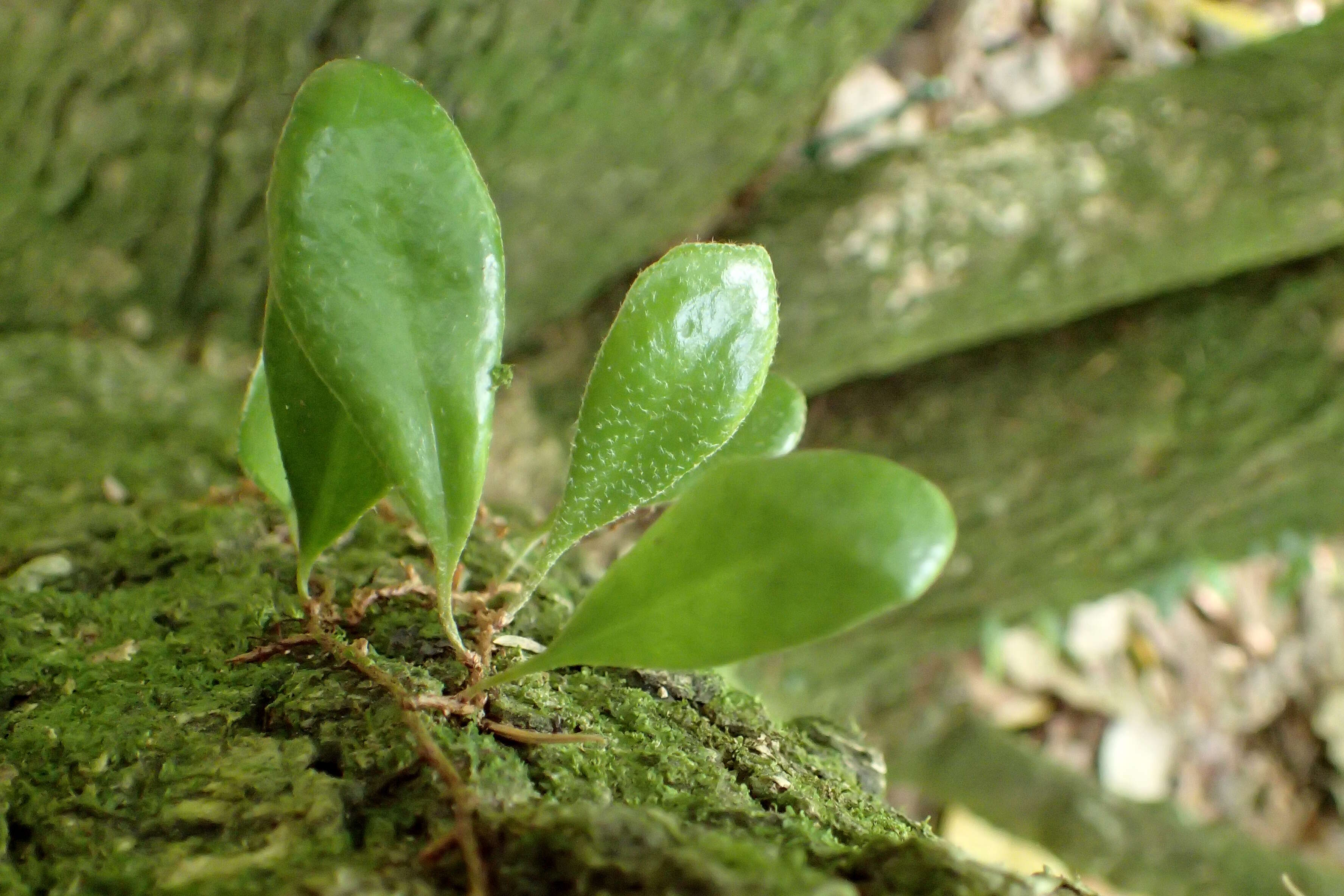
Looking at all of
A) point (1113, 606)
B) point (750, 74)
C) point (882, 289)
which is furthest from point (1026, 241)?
point (1113, 606)

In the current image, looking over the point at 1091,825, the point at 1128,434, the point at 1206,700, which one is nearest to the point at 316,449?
the point at 1128,434

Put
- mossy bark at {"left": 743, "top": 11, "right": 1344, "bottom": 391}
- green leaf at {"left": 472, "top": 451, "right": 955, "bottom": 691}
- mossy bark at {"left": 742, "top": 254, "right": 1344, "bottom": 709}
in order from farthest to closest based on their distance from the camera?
mossy bark at {"left": 742, "top": 254, "right": 1344, "bottom": 709} < mossy bark at {"left": 743, "top": 11, "right": 1344, "bottom": 391} < green leaf at {"left": 472, "top": 451, "right": 955, "bottom": 691}

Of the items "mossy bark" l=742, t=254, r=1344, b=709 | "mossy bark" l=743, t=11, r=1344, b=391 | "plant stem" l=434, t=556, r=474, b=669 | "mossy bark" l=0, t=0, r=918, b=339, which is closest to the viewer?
"plant stem" l=434, t=556, r=474, b=669

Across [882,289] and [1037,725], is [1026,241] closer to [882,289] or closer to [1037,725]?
[882,289]

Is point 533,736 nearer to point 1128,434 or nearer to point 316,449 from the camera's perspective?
point 316,449

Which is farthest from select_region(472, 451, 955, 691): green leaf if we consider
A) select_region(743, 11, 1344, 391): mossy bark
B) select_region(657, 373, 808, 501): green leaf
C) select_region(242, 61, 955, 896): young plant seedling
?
select_region(743, 11, 1344, 391): mossy bark

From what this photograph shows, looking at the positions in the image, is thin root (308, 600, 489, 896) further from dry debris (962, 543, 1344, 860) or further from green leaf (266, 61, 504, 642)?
dry debris (962, 543, 1344, 860)
